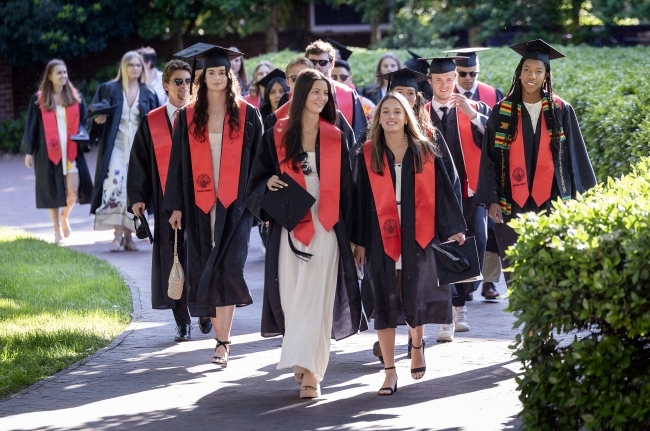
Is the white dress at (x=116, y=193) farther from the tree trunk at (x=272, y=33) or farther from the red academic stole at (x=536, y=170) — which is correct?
the tree trunk at (x=272, y=33)

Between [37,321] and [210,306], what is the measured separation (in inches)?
71.2

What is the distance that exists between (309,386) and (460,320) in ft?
6.93

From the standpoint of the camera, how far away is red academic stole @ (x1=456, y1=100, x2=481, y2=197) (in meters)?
Result: 8.24

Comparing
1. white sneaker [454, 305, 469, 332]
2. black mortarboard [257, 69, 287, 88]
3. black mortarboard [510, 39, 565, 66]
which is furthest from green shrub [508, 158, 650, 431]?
black mortarboard [257, 69, 287, 88]

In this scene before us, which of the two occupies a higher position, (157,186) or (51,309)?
(157,186)

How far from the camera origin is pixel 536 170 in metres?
7.33

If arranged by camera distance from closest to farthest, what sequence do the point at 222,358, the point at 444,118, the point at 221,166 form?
the point at 222,358, the point at 221,166, the point at 444,118

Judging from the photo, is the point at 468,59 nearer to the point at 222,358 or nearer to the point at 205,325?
the point at 205,325

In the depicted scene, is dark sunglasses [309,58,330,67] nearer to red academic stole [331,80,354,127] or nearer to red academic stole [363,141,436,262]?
red academic stole [331,80,354,127]

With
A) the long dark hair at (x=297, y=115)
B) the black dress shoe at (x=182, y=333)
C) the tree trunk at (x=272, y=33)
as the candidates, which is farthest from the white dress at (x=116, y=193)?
the tree trunk at (x=272, y=33)

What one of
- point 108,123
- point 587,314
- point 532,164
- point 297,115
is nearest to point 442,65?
point 532,164

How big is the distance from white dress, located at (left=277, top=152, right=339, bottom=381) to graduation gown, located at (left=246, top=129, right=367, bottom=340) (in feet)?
0.13

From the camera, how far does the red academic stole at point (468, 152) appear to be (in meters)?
8.24

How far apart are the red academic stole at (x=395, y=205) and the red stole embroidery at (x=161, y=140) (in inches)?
68.6
